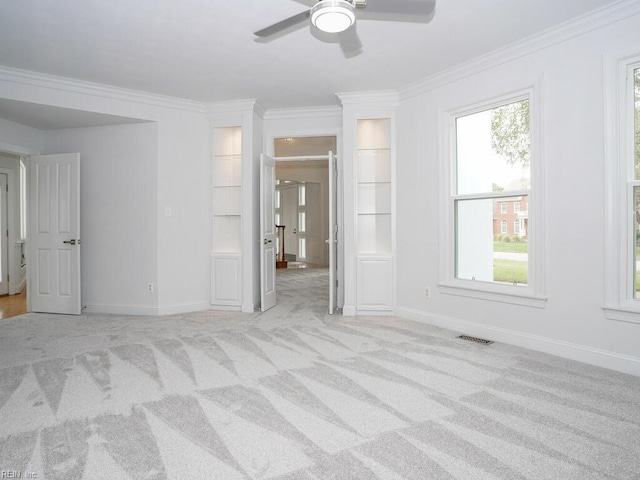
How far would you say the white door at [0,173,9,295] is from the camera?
6.40 metres

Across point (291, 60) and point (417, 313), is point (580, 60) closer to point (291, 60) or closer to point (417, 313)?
point (291, 60)

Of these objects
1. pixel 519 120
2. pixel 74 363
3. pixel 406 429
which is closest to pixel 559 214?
pixel 519 120

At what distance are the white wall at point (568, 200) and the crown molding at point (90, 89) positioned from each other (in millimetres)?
3329

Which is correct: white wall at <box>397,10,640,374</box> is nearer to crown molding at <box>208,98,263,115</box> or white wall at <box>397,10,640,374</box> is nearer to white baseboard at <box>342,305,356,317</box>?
white baseboard at <box>342,305,356,317</box>

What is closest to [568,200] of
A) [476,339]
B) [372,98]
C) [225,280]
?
[476,339]

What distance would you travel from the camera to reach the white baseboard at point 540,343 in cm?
296

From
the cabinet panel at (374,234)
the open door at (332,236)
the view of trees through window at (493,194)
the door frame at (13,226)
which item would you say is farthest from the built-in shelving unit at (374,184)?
the door frame at (13,226)

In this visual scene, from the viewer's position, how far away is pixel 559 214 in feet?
11.0

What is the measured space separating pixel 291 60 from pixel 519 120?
2.24 meters

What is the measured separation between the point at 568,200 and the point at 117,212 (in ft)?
16.5

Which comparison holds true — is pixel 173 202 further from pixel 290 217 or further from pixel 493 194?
pixel 290 217

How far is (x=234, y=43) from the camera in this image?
3578mm

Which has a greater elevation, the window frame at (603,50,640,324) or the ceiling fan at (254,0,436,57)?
the ceiling fan at (254,0,436,57)

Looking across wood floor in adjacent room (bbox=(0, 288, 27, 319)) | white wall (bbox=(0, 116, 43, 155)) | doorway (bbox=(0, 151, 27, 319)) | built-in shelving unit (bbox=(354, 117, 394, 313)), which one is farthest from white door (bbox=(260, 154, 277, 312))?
doorway (bbox=(0, 151, 27, 319))
